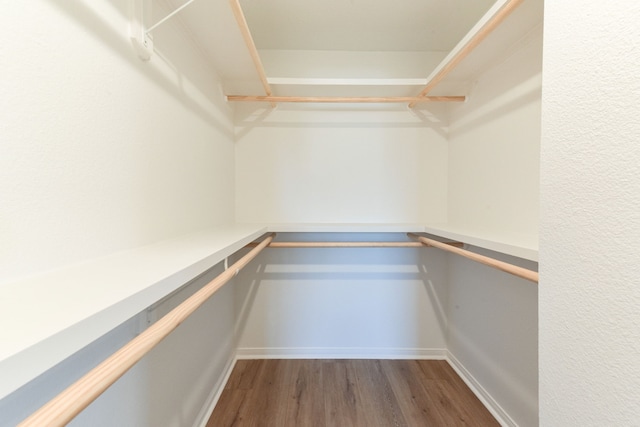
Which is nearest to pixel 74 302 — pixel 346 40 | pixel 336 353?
pixel 336 353

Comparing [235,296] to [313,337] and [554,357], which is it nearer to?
[313,337]

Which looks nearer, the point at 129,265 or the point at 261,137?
the point at 129,265

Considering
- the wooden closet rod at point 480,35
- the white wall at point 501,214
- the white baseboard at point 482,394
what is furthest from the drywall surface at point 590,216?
the white baseboard at point 482,394

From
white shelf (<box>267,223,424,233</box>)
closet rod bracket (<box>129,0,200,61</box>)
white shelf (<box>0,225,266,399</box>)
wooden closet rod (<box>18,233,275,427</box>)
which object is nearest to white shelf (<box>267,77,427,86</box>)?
closet rod bracket (<box>129,0,200,61</box>)

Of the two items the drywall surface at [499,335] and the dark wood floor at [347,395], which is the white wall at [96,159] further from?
the drywall surface at [499,335]

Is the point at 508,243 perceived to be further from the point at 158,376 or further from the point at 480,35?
the point at 158,376

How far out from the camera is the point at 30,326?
32 cm

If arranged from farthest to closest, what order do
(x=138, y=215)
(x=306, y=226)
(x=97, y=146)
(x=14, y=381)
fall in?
1. (x=306, y=226)
2. (x=138, y=215)
3. (x=97, y=146)
4. (x=14, y=381)

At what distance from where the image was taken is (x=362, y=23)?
155 cm

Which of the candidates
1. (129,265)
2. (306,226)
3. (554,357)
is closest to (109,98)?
(129,265)

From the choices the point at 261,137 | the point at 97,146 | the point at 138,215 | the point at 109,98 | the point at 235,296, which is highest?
the point at 261,137

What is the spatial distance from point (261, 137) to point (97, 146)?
48.9 inches

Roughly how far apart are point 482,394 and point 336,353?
3.02 ft

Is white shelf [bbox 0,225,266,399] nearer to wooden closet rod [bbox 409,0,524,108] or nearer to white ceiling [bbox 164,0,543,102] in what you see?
white ceiling [bbox 164,0,543,102]
